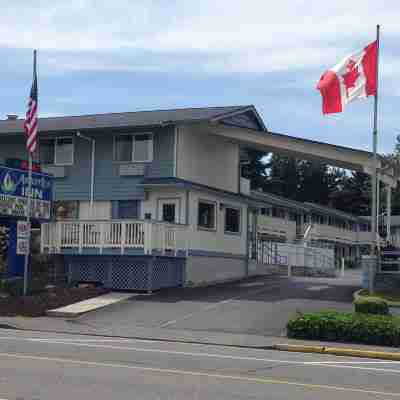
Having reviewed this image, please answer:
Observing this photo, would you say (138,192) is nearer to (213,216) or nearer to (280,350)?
(213,216)

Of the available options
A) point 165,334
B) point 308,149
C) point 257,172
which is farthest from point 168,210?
point 257,172

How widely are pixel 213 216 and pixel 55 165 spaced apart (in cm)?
657

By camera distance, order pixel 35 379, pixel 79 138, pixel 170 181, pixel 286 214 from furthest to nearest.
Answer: pixel 286 214 < pixel 79 138 < pixel 170 181 < pixel 35 379

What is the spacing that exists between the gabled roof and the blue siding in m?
0.58

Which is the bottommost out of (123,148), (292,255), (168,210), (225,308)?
(225,308)

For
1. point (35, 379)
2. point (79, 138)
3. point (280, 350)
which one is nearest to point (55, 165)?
point (79, 138)

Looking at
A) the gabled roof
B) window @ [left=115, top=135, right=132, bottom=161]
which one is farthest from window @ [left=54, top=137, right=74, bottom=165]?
window @ [left=115, top=135, right=132, bottom=161]

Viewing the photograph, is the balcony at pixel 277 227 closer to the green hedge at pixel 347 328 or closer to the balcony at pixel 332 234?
the balcony at pixel 332 234

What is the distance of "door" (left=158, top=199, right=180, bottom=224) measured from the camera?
103 ft

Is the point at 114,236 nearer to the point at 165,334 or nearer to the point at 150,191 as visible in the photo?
the point at 150,191

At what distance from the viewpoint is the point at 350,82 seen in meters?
24.4

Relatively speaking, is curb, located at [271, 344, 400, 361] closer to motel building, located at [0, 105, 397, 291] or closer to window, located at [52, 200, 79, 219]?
motel building, located at [0, 105, 397, 291]

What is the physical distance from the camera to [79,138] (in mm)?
32750

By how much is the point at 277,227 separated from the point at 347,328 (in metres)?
45.5
